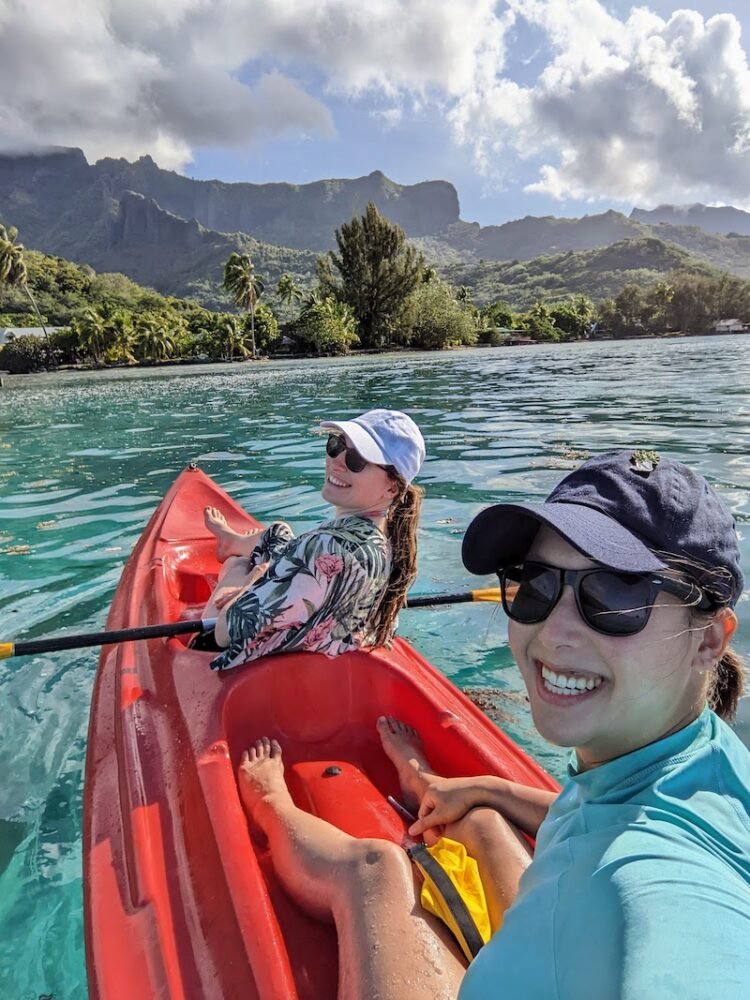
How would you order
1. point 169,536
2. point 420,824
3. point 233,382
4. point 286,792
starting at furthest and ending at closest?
point 233,382
point 169,536
point 286,792
point 420,824

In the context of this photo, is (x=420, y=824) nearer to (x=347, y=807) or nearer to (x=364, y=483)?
(x=347, y=807)

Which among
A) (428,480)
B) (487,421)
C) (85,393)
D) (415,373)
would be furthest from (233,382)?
(428,480)

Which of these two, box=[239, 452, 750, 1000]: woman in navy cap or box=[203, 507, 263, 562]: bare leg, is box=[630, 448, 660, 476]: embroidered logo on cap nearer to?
box=[239, 452, 750, 1000]: woman in navy cap

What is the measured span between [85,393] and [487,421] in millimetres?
18797

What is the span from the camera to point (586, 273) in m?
182

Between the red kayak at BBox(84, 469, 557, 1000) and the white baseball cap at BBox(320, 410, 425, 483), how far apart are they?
35.3 inches

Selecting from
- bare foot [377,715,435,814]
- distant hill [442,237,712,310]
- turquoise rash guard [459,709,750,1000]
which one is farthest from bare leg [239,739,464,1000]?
distant hill [442,237,712,310]

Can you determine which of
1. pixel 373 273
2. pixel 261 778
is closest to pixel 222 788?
pixel 261 778

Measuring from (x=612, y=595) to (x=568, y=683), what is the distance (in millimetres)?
200

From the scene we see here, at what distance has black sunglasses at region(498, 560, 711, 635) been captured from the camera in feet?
3.97

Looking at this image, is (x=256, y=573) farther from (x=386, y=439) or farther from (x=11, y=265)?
(x=11, y=265)

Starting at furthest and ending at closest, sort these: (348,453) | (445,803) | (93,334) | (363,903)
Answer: (93,334), (348,453), (445,803), (363,903)

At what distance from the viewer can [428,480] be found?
9.23 meters

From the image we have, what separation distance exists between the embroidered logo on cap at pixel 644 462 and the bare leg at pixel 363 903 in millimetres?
1277
